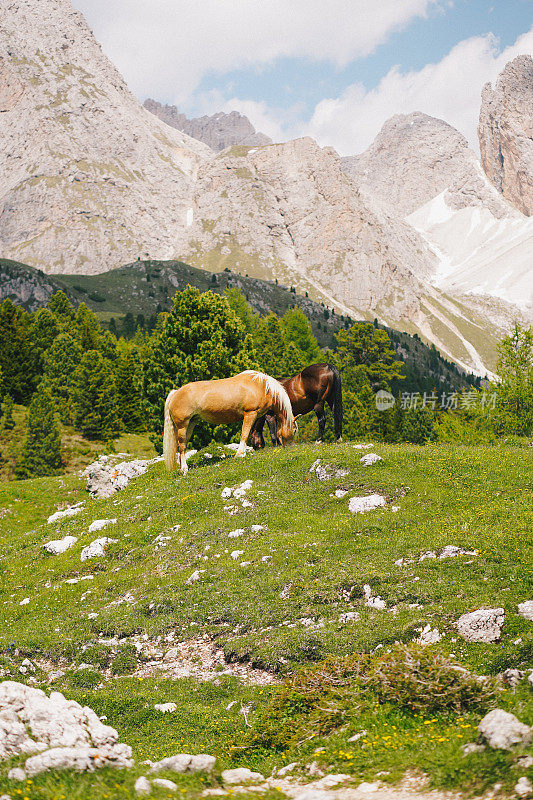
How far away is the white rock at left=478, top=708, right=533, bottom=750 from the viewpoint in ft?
22.8

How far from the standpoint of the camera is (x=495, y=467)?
1992 centimetres

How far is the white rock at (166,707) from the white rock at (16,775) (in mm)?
4185

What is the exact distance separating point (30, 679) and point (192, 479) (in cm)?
1165

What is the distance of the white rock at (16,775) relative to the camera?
7.21 meters

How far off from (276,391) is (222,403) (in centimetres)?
264

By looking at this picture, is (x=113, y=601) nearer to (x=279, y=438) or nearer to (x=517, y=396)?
(x=279, y=438)

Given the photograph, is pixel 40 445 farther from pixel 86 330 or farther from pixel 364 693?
pixel 364 693

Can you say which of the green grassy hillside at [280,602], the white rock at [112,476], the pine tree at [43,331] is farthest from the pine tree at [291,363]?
the green grassy hillside at [280,602]

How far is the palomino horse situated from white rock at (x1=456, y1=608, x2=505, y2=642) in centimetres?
1542

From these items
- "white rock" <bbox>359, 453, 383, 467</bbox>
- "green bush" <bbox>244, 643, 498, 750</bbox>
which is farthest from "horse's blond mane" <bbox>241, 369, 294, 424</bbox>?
"green bush" <bbox>244, 643, 498, 750</bbox>

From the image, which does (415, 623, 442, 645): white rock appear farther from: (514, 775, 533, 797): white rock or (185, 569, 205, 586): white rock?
(185, 569, 205, 586): white rock

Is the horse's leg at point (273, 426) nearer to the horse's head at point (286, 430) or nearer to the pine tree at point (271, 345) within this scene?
the horse's head at point (286, 430)

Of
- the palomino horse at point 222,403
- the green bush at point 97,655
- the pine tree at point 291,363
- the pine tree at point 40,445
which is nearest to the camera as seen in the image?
the green bush at point 97,655

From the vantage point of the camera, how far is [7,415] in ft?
229
